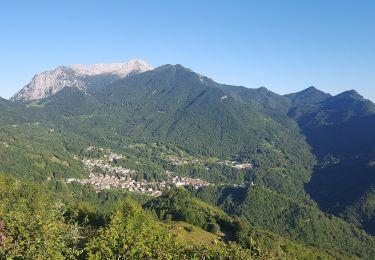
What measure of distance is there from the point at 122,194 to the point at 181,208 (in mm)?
80663

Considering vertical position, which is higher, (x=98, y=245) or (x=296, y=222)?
(x=98, y=245)

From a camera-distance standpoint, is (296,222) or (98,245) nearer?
(98,245)

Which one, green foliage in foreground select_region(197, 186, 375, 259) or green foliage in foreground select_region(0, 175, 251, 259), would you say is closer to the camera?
green foliage in foreground select_region(0, 175, 251, 259)

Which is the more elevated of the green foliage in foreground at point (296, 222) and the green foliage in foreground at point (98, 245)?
the green foliage in foreground at point (98, 245)

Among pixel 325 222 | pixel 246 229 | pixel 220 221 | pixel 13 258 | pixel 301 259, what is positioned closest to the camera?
pixel 13 258

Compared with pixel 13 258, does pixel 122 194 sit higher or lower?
lower

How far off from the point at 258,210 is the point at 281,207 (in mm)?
9693

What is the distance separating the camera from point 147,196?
189500 millimetres

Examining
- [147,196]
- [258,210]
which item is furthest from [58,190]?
[258,210]

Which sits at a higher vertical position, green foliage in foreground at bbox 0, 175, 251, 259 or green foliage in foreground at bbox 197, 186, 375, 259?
green foliage in foreground at bbox 0, 175, 251, 259

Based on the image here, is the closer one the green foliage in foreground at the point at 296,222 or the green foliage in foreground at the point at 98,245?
the green foliage in foreground at the point at 98,245

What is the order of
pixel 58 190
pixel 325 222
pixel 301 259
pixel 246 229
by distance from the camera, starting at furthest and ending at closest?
pixel 58 190
pixel 325 222
pixel 246 229
pixel 301 259

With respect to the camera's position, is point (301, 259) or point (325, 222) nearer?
point (301, 259)

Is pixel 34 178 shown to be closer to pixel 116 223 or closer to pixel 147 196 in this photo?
pixel 147 196
